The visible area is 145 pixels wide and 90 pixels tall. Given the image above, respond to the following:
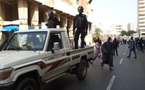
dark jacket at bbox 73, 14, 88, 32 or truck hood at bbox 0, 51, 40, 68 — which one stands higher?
dark jacket at bbox 73, 14, 88, 32

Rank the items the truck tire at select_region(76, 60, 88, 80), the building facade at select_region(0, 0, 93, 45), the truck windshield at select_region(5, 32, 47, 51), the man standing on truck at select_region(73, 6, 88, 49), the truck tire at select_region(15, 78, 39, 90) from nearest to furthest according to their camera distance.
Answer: the truck tire at select_region(15, 78, 39, 90), the truck windshield at select_region(5, 32, 47, 51), the truck tire at select_region(76, 60, 88, 80), the man standing on truck at select_region(73, 6, 88, 49), the building facade at select_region(0, 0, 93, 45)

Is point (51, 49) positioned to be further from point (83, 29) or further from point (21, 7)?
point (21, 7)

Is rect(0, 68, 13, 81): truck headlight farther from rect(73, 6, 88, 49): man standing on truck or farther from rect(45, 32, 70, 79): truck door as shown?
rect(73, 6, 88, 49): man standing on truck

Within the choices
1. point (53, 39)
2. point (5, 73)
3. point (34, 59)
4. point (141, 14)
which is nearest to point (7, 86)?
point (5, 73)

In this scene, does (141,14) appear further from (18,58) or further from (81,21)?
(18,58)

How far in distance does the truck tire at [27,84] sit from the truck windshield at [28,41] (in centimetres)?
101

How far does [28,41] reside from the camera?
17.9ft

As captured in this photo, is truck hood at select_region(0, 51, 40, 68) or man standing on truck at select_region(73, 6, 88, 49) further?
man standing on truck at select_region(73, 6, 88, 49)

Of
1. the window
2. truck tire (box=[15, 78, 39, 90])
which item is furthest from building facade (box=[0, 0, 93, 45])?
truck tire (box=[15, 78, 39, 90])

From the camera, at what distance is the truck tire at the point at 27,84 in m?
4.18

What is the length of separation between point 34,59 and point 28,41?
92cm

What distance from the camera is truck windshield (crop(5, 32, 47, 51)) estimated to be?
5.33 meters

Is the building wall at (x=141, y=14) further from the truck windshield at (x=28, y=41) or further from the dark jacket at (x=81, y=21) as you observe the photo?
the truck windshield at (x=28, y=41)

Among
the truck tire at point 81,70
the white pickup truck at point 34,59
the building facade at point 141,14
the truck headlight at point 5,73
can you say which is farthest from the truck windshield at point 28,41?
the building facade at point 141,14
